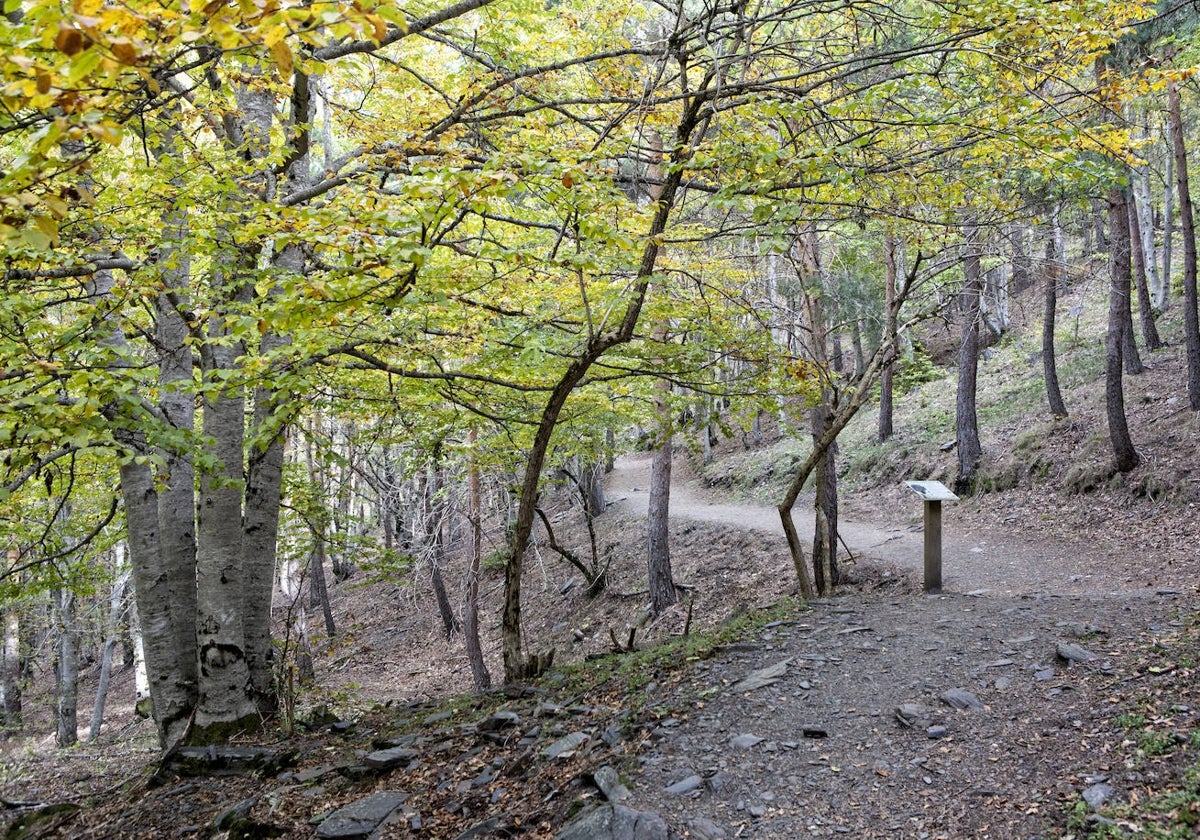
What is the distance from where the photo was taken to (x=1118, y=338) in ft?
38.7

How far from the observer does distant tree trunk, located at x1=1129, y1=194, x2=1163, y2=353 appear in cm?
1386

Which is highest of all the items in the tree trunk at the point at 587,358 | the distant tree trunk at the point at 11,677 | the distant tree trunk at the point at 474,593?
the tree trunk at the point at 587,358

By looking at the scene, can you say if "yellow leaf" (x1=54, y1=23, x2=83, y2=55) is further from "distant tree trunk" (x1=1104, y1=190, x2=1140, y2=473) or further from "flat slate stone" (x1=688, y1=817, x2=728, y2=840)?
"distant tree trunk" (x1=1104, y1=190, x2=1140, y2=473)

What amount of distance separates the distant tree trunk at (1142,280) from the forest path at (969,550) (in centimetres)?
650

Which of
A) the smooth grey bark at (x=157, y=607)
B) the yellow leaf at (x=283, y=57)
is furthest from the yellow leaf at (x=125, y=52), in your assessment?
the smooth grey bark at (x=157, y=607)

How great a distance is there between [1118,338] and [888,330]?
702 cm

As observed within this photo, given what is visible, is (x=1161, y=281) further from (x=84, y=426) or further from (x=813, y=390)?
(x=84, y=426)

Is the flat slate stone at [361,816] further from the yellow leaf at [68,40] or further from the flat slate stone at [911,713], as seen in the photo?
the yellow leaf at [68,40]

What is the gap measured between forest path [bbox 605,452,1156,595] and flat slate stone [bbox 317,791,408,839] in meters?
7.50

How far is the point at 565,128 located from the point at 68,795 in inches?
355

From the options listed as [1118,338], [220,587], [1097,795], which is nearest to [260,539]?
[220,587]

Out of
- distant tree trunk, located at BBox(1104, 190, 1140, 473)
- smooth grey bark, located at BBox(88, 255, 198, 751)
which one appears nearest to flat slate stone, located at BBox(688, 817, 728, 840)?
smooth grey bark, located at BBox(88, 255, 198, 751)

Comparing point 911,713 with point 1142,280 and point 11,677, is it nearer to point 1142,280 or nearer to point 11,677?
point 1142,280

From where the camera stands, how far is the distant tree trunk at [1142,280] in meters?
13.9
